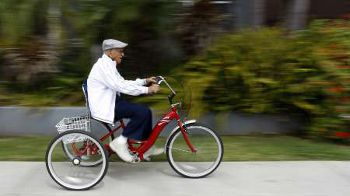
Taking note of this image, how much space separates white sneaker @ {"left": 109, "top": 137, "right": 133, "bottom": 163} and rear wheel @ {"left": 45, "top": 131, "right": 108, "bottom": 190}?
160 millimetres

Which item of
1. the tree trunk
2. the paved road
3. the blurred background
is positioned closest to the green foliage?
the blurred background

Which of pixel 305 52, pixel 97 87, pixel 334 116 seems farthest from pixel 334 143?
pixel 97 87

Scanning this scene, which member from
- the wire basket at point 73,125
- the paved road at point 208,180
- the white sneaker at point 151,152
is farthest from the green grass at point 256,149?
the wire basket at point 73,125

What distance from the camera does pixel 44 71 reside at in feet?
27.0

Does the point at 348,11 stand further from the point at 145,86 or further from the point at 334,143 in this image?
the point at 145,86

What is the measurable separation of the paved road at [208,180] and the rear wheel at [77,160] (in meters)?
0.11

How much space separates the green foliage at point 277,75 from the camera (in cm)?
742

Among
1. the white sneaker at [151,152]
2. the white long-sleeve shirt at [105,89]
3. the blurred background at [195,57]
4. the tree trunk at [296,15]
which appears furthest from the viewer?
the tree trunk at [296,15]

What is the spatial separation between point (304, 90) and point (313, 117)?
0.37 m

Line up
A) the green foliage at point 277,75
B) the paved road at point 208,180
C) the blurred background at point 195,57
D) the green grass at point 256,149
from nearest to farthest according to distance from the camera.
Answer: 1. the paved road at point 208,180
2. the green grass at point 256,149
3. the green foliage at point 277,75
4. the blurred background at point 195,57

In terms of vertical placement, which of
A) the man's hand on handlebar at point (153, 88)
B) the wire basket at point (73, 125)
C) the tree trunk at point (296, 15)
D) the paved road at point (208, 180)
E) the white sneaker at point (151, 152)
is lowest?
the paved road at point (208, 180)

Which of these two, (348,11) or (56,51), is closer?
(56,51)

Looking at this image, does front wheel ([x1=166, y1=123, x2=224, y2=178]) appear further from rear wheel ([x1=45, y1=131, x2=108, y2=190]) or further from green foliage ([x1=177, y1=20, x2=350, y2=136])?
green foliage ([x1=177, y1=20, x2=350, y2=136])

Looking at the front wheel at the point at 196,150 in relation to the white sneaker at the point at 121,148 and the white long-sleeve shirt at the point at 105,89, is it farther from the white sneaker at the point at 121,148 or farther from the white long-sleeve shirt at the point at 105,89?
the white long-sleeve shirt at the point at 105,89
